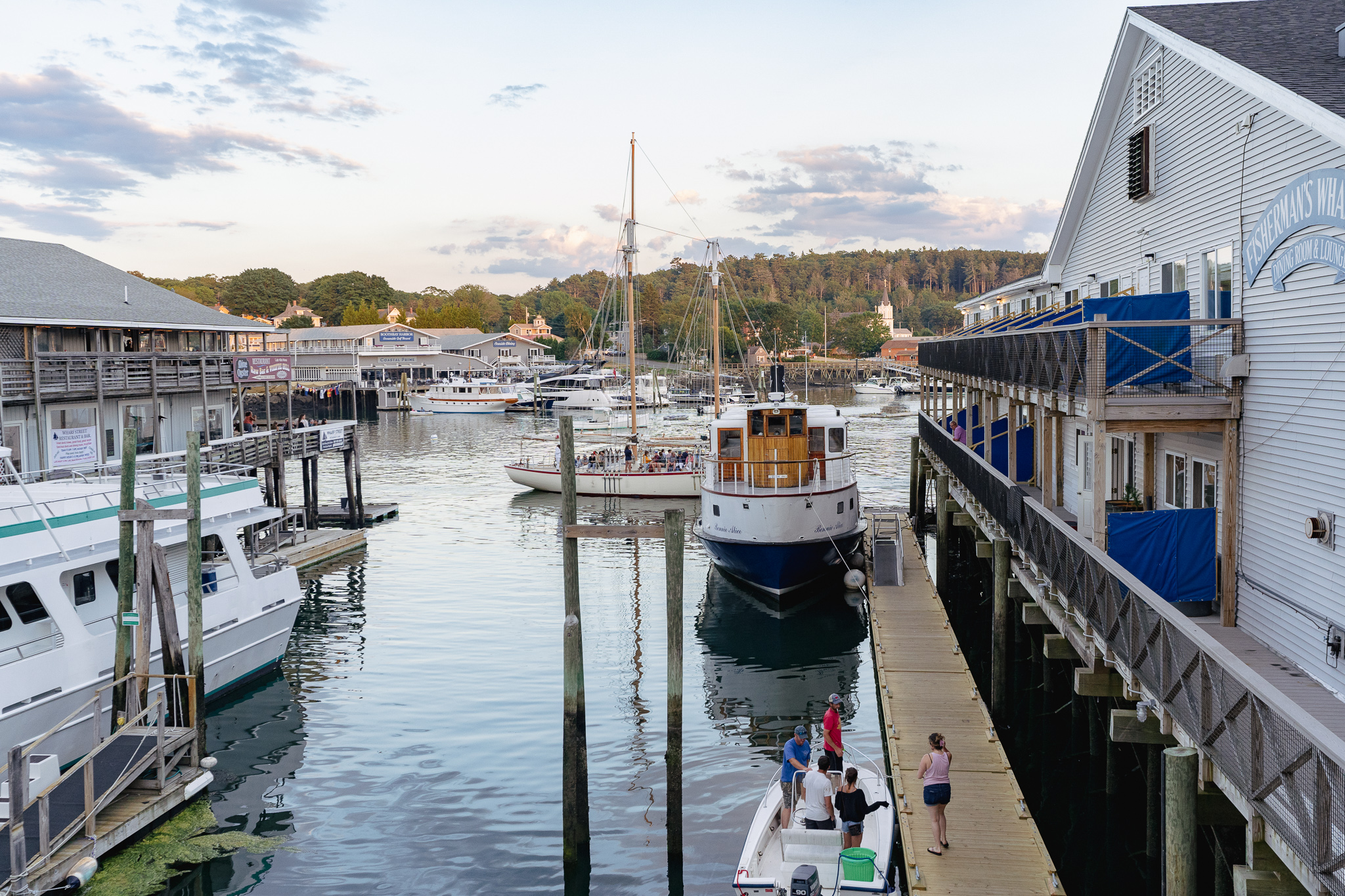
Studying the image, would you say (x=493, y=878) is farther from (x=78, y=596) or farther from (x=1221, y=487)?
(x=1221, y=487)

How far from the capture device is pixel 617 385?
129125 millimetres

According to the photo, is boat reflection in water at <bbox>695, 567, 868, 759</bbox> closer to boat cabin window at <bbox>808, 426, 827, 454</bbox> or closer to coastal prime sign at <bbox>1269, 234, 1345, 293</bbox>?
boat cabin window at <bbox>808, 426, 827, 454</bbox>

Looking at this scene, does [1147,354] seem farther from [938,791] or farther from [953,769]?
[938,791]

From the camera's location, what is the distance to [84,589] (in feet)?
62.3

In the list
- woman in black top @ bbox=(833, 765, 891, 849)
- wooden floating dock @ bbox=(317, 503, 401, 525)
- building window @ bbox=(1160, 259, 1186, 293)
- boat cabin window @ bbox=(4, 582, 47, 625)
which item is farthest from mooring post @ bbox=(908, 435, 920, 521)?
boat cabin window @ bbox=(4, 582, 47, 625)

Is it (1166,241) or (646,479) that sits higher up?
(1166,241)

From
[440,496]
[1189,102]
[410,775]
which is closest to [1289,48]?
[1189,102]

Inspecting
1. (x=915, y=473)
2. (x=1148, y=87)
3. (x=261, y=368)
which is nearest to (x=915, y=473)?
(x=915, y=473)

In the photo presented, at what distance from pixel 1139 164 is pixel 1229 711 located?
13.6m

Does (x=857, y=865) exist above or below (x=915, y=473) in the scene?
below

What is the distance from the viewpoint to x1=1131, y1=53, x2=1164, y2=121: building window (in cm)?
1847

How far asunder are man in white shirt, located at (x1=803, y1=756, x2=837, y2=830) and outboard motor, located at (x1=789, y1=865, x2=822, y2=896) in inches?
44.1

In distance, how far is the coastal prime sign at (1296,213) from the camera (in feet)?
37.6

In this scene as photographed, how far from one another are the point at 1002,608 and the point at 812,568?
11116 mm
